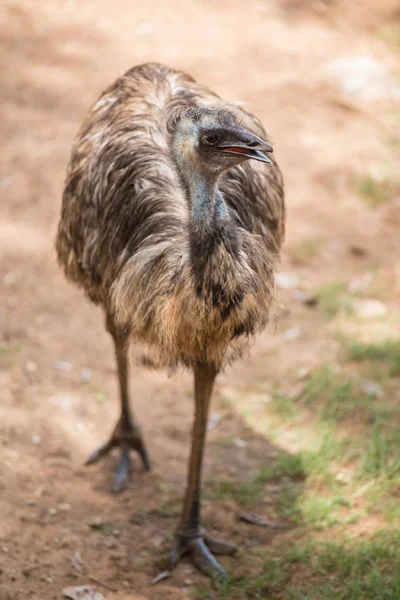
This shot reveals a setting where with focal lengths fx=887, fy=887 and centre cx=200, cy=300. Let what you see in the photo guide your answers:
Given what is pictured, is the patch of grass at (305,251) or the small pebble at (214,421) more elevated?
the patch of grass at (305,251)

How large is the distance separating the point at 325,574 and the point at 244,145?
1802 millimetres

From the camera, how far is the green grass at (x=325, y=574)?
3.46m

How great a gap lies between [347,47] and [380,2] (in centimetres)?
72

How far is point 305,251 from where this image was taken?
6.09 meters

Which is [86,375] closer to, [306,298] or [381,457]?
[306,298]

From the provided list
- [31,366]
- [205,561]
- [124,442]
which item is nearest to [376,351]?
[124,442]

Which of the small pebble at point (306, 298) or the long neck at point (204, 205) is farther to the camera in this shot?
the small pebble at point (306, 298)

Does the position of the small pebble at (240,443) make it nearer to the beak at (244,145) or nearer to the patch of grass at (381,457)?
the patch of grass at (381,457)

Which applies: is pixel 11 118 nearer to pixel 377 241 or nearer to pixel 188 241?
pixel 377 241

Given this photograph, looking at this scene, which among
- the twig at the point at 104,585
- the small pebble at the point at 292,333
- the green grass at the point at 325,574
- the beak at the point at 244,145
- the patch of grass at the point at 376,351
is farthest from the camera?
the small pebble at the point at 292,333

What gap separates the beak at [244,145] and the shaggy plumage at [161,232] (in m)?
0.22

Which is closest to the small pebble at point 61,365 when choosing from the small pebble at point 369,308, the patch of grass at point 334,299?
the patch of grass at point 334,299

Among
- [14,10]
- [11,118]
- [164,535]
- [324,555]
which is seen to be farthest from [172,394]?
[14,10]

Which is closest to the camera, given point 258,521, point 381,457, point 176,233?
point 176,233
